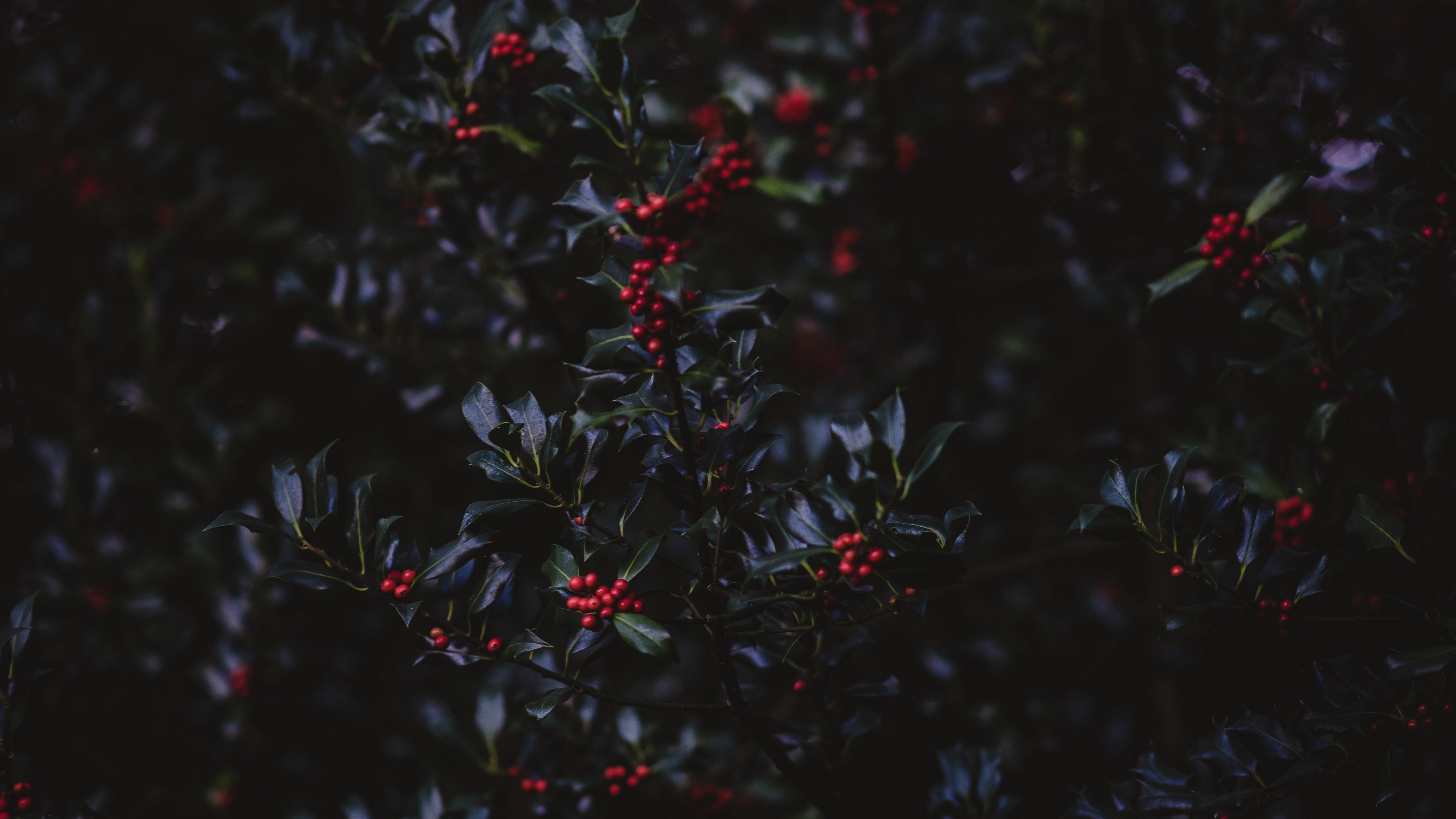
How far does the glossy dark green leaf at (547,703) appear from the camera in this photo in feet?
2.92

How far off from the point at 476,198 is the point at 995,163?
1041 millimetres

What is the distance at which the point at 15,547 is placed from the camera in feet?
5.73

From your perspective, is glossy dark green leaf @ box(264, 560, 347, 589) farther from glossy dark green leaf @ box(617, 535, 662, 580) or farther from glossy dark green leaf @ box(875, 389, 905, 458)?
glossy dark green leaf @ box(875, 389, 905, 458)

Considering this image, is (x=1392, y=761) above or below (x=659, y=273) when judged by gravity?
below

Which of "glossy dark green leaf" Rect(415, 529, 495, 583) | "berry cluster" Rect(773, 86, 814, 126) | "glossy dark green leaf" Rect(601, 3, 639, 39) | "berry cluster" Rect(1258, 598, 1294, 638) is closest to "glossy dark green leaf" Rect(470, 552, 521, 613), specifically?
"glossy dark green leaf" Rect(415, 529, 495, 583)

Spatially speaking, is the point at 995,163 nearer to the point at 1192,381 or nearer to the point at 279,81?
the point at 1192,381

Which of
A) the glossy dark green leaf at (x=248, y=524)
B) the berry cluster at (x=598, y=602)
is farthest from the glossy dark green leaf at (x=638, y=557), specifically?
the glossy dark green leaf at (x=248, y=524)

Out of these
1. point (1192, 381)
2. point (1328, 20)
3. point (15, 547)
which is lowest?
point (15, 547)

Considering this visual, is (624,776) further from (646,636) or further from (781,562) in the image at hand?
(781,562)

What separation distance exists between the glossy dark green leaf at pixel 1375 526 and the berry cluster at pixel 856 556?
612mm

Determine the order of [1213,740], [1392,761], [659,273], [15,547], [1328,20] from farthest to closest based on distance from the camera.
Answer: [15,547] → [1328,20] → [1213,740] → [1392,761] → [659,273]

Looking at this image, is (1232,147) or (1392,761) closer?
(1392,761)

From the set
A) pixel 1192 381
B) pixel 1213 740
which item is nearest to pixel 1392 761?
pixel 1213 740

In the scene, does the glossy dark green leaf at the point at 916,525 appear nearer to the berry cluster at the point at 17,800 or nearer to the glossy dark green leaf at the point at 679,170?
the glossy dark green leaf at the point at 679,170
